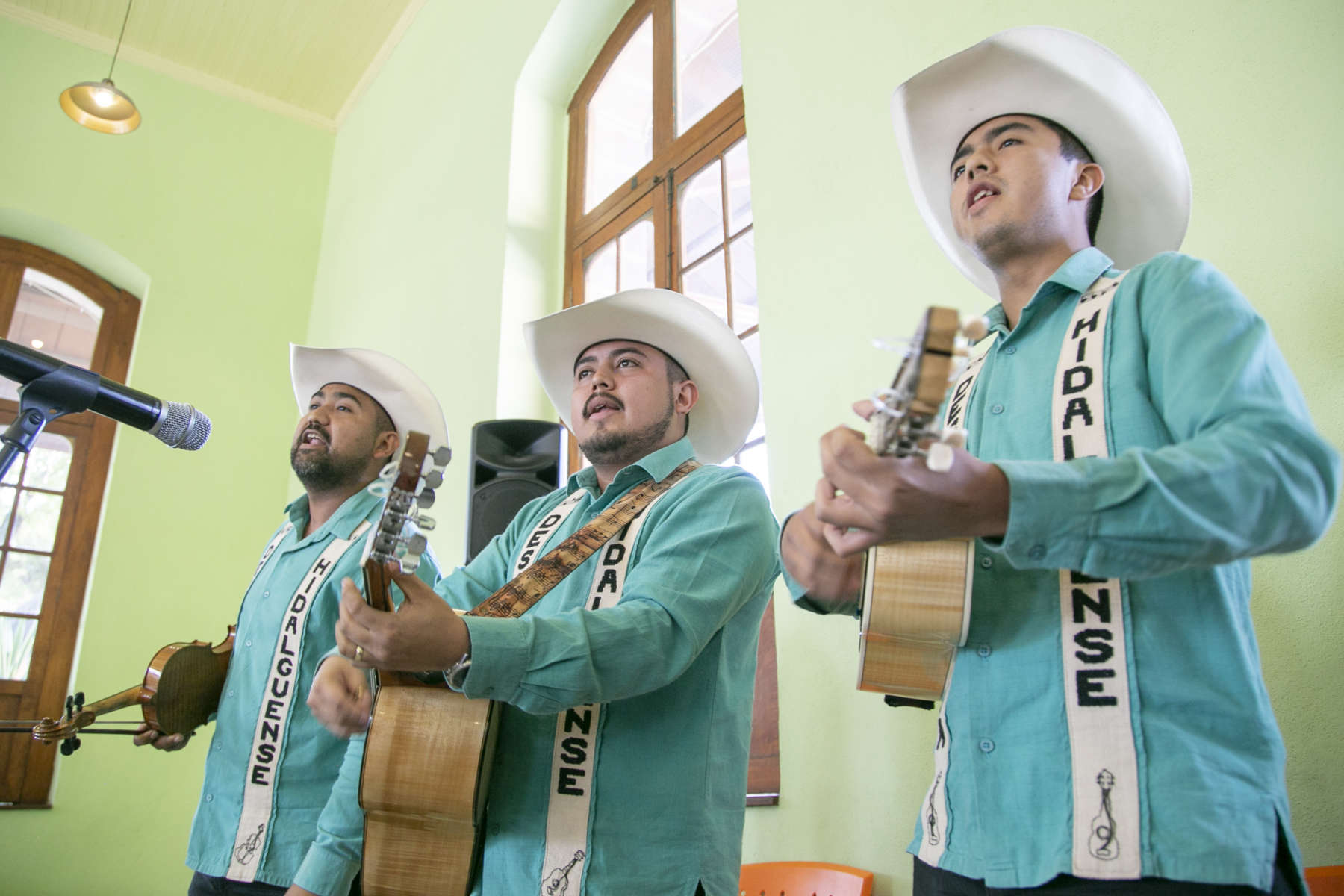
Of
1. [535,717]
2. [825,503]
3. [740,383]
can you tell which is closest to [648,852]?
[535,717]

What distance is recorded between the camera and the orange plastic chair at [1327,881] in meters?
1.31

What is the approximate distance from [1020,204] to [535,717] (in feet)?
3.52

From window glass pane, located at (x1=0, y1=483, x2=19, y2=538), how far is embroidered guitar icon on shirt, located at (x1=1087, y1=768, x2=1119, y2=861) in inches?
242

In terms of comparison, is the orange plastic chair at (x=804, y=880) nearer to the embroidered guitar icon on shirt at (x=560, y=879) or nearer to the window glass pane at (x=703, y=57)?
the embroidered guitar icon on shirt at (x=560, y=879)

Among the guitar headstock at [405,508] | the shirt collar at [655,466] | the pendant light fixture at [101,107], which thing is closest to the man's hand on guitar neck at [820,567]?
the guitar headstock at [405,508]

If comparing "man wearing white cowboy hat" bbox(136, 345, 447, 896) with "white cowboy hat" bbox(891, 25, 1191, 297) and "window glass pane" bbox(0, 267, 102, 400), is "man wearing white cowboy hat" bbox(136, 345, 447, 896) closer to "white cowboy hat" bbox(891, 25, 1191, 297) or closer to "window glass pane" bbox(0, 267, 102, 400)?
"white cowboy hat" bbox(891, 25, 1191, 297)

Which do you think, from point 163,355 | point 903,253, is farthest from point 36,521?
point 903,253

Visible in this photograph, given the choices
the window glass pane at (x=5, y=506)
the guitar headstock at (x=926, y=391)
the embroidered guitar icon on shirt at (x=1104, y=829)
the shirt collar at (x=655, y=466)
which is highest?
the window glass pane at (x=5, y=506)

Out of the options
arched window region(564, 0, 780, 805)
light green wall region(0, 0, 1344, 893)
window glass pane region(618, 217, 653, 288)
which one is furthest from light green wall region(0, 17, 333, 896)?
window glass pane region(618, 217, 653, 288)

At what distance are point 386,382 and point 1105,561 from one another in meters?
2.16

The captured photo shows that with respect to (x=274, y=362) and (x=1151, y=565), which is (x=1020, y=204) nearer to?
(x=1151, y=565)

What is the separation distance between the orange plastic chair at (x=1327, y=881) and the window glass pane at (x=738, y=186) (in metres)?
2.55

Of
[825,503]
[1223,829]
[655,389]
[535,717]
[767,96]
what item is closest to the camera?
[1223,829]

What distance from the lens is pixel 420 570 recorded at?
2174 millimetres
